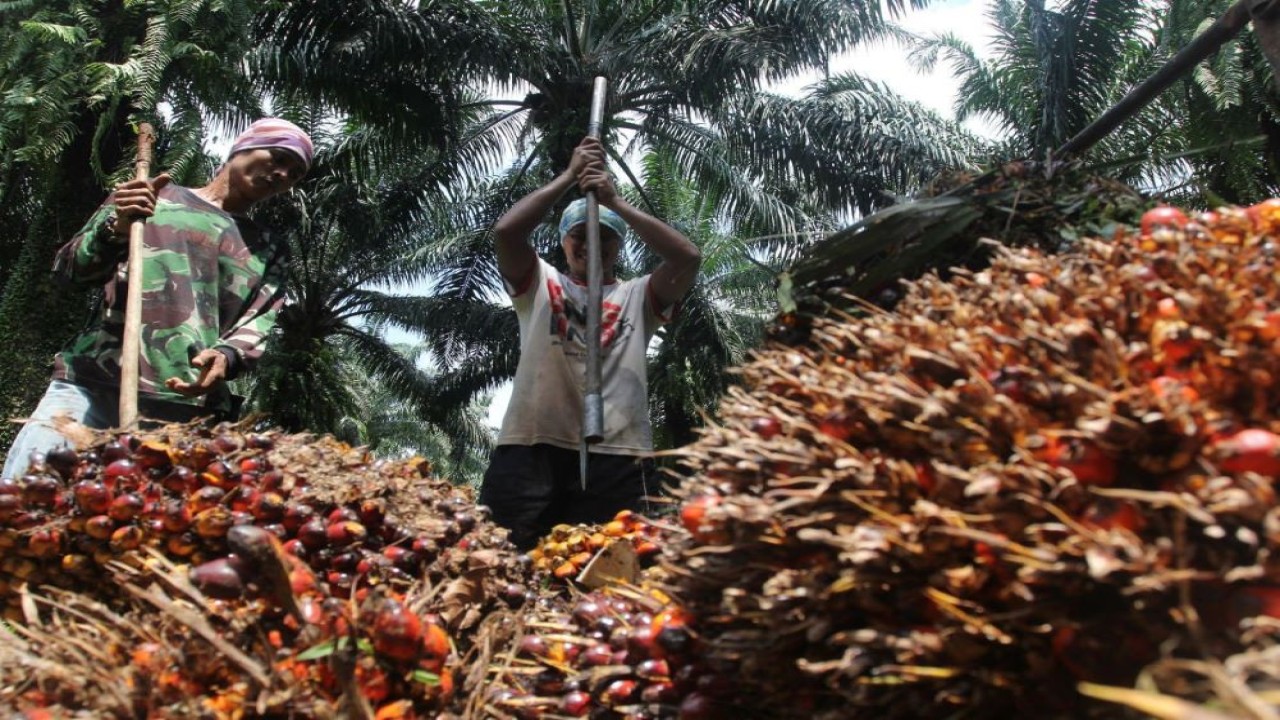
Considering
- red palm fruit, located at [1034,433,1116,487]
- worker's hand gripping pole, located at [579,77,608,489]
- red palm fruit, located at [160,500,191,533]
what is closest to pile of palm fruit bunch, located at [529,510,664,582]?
worker's hand gripping pole, located at [579,77,608,489]

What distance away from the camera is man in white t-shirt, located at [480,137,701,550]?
2.98 metres

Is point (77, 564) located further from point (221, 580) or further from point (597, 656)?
point (597, 656)

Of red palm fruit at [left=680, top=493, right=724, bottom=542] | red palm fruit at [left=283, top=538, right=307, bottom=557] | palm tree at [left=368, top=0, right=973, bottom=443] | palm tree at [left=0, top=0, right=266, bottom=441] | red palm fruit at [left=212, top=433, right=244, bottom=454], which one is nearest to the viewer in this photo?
red palm fruit at [left=680, top=493, right=724, bottom=542]

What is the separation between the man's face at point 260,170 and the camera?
276 cm

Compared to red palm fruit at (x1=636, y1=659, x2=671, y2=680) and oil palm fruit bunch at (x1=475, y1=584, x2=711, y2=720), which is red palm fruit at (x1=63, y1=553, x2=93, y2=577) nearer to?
oil palm fruit bunch at (x1=475, y1=584, x2=711, y2=720)

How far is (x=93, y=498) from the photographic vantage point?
1650 millimetres

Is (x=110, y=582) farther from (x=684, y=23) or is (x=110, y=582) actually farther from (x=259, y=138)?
(x=684, y=23)

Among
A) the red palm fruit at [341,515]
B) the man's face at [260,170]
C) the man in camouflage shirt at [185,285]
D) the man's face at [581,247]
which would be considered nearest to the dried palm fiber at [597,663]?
the red palm fruit at [341,515]

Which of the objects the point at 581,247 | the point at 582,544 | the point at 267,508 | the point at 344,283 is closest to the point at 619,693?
the point at 267,508

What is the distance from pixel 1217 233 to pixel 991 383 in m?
0.41

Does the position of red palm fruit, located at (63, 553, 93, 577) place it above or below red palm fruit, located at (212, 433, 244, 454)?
below

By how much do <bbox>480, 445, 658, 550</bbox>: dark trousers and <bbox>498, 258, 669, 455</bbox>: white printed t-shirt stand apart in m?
0.05

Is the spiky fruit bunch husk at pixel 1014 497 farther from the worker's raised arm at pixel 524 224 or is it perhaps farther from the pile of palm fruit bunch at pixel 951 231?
the worker's raised arm at pixel 524 224

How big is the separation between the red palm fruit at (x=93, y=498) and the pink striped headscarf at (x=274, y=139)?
1.34 metres
